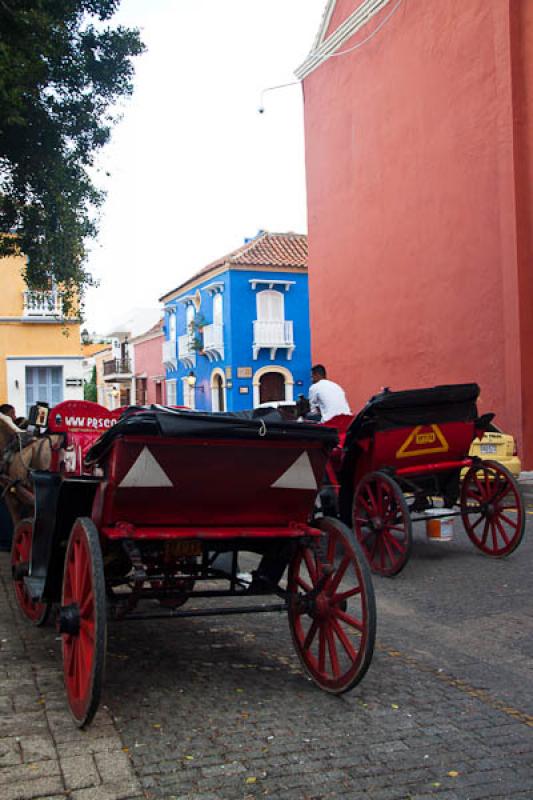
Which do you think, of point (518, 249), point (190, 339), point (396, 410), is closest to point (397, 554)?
point (396, 410)

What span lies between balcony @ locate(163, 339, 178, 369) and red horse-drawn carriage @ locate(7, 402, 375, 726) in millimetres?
43312

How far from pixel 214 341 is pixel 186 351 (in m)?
4.48

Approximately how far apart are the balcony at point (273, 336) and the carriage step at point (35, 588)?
34.7 meters

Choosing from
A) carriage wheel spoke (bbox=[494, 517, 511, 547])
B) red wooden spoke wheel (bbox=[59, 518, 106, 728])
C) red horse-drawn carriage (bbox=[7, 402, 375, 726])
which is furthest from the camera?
carriage wheel spoke (bbox=[494, 517, 511, 547])

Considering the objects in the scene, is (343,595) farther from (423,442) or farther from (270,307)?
(270,307)

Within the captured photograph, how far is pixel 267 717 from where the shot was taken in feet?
12.5

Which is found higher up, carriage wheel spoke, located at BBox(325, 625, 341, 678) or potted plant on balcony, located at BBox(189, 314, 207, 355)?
potted plant on balcony, located at BBox(189, 314, 207, 355)

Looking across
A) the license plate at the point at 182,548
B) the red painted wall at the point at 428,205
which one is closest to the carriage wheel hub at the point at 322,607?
the license plate at the point at 182,548

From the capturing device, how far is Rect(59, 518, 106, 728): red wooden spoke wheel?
349cm

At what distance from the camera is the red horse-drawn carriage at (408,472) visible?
737 centimetres

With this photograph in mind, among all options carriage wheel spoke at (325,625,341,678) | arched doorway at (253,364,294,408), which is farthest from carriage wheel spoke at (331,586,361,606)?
arched doorway at (253,364,294,408)

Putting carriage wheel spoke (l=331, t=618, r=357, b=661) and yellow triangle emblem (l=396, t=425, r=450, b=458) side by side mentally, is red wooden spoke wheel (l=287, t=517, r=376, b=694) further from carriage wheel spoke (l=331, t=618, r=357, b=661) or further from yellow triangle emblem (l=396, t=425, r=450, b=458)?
yellow triangle emblem (l=396, t=425, r=450, b=458)

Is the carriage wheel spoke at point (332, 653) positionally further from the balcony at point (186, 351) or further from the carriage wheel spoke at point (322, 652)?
the balcony at point (186, 351)

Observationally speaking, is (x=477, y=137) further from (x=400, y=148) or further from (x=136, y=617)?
(x=136, y=617)
